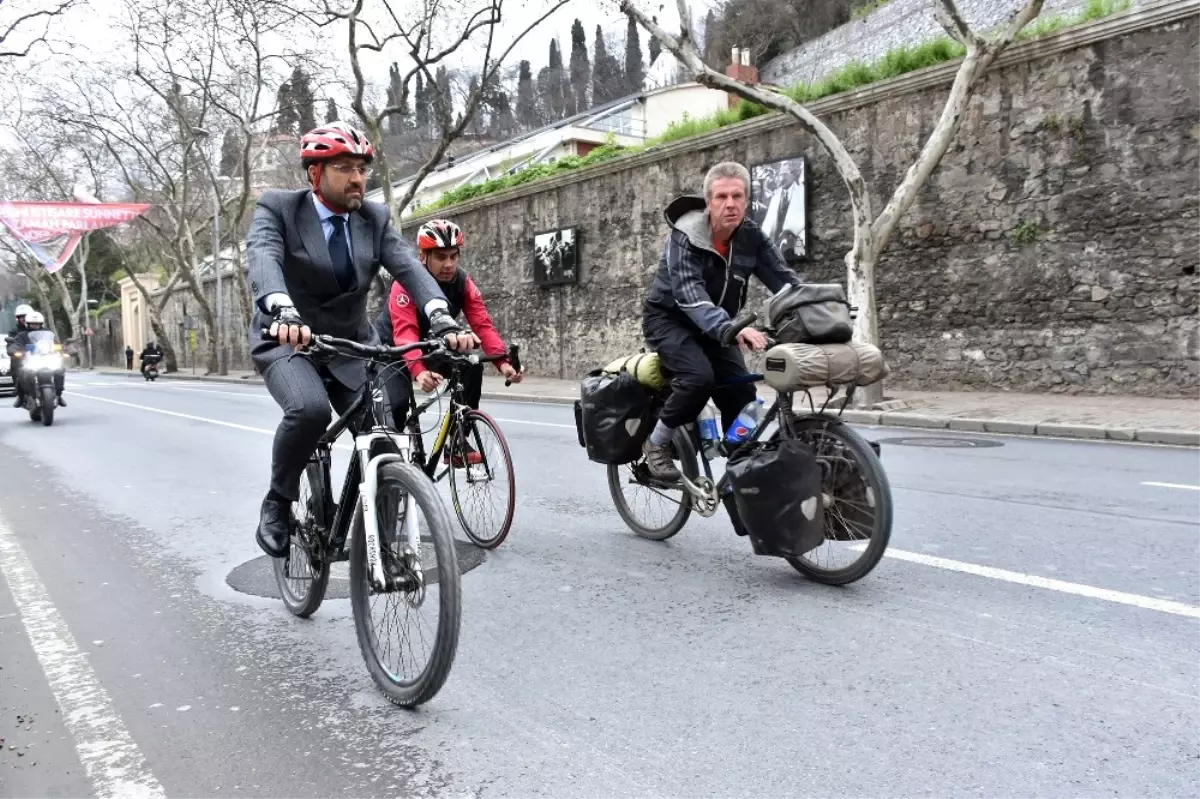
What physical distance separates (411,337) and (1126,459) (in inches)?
260

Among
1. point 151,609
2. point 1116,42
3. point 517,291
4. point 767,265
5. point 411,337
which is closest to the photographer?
point 151,609

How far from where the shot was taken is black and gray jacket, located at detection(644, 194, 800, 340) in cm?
455

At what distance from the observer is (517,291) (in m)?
26.5

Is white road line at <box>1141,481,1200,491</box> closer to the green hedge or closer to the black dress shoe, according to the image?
the black dress shoe

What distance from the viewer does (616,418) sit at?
16.8 feet

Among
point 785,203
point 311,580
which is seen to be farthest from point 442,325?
point 785,203

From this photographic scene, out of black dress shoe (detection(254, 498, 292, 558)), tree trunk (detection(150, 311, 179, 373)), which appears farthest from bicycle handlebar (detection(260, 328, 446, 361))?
tree trunk (detection(150, 311, 179, 373))

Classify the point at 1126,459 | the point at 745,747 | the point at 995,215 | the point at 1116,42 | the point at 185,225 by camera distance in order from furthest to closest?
the point at 185,225 → the point at 995,215 → the point at 1116,42 → the point at 1126,459 → the point at 745,747

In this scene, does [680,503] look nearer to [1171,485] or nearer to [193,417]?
[1171,485]

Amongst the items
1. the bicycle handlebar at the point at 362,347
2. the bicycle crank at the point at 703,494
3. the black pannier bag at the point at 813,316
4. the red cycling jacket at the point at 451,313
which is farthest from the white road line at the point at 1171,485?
the bicycle handlebar at the point at 362,347

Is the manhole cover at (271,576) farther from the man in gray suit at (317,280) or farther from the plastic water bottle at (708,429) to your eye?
the plastic water bottle at (708,429)

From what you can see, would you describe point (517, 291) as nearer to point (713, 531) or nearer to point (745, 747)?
point (713, 531)

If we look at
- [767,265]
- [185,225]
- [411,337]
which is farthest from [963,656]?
[185,225]

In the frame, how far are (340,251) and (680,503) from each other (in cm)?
233
